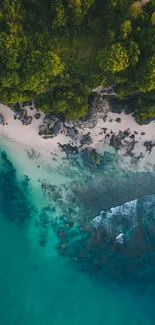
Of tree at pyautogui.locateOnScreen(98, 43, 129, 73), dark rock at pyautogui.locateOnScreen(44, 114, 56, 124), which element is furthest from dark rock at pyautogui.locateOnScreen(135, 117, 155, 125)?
dark rock at pyautogui.locateOnScreen(44, 114, 56, 124)

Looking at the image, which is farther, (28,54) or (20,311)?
(20,311)

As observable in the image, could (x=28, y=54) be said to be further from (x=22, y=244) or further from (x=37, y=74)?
(x=22, y=244)

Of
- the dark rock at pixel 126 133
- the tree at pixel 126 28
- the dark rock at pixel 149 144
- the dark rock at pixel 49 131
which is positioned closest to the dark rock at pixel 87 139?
the dark rock at pixel 49 131

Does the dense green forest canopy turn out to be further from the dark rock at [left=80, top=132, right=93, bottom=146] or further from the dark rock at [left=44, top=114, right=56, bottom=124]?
the dark rock at [left=80, top=132, right=93, bottom=146]

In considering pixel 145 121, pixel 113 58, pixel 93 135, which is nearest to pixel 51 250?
pixel 93 135

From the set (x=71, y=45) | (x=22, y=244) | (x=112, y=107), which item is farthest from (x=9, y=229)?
(x=71, y=45)

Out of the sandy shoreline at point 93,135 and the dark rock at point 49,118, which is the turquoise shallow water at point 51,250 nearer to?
the sandy shoreline at point 93,135
